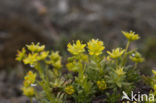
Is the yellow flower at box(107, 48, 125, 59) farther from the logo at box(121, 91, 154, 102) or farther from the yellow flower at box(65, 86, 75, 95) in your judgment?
the yellow flower at box(65, 86, 75, 95)

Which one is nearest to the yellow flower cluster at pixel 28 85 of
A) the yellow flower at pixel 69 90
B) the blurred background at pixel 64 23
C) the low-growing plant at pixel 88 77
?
the low-growing plant at pixel 88 77

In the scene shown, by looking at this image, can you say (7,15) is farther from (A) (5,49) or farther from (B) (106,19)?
(B) (106,19)

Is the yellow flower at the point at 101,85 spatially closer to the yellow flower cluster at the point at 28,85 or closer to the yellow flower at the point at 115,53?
the yellow flower at the point at 115,53

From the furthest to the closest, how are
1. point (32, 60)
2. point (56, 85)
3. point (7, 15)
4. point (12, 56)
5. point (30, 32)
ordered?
1. point (7, 15)
2. point (30, 32)
3. point (12, 56)
4. point (56, 85)
5. point (32, 60)

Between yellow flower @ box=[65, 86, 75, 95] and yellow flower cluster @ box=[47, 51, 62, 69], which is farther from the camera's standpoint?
yellow flower cluster @ box=[47, 51, 62, 69]

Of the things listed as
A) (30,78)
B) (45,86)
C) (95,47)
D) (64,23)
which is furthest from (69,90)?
(64,23)

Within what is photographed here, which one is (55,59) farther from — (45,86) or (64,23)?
(64,23)

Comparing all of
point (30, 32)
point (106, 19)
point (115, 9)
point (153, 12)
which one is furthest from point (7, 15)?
point (153, 12)

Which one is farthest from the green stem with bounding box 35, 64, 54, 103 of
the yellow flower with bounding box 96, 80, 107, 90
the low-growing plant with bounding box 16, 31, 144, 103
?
the yellow flower with bounding box 96, 80, 107, 90
